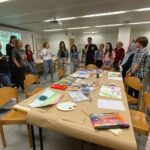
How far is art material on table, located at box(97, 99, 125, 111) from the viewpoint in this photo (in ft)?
4.22

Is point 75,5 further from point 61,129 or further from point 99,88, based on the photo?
point 61,129

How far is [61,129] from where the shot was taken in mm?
996

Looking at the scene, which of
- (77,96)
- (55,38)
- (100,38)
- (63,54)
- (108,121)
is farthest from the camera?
(100,38)

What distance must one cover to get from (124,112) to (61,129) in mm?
602

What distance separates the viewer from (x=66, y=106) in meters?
1.28

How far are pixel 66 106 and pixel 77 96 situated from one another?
28 centimetres

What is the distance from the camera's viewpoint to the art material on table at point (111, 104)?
129 centimetres

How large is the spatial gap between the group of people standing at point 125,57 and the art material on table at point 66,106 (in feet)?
5.34

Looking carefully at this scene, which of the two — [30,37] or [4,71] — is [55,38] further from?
[4,71]

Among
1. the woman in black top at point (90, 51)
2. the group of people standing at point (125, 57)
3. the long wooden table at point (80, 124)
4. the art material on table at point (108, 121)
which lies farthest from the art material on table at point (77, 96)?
the woman in black top at point (90, 51)

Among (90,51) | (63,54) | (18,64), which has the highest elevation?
(90,51)

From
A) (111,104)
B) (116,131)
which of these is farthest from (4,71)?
(116,131)

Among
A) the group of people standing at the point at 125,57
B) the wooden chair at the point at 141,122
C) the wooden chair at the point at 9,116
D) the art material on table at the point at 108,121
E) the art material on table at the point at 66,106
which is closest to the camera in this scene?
the art material on table at the point at 108,121

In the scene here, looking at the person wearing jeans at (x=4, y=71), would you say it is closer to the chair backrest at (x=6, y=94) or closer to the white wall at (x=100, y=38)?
the chair backrest at (x=6, y=94)
